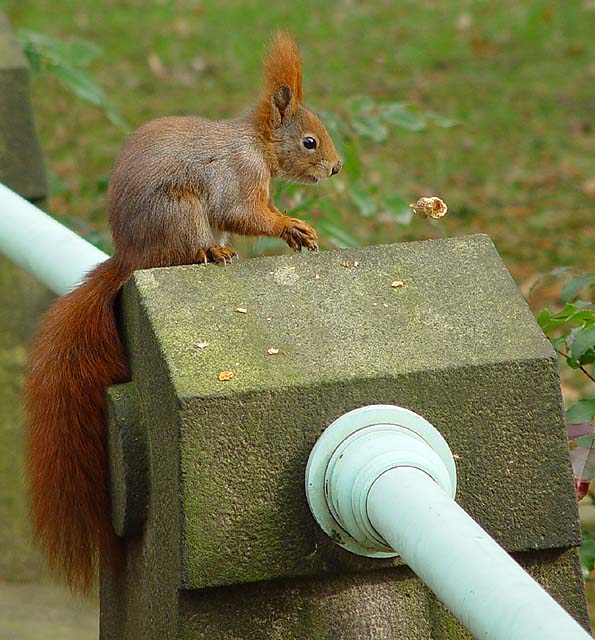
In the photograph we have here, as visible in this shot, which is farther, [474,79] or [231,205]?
[474,79]

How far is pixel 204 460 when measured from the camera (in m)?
1.32

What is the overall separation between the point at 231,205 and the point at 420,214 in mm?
274

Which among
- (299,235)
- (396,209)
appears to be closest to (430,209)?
(299,235)

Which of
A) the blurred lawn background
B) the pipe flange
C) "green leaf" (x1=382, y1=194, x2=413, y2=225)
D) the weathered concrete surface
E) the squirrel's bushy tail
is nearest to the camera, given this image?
the pipe flange

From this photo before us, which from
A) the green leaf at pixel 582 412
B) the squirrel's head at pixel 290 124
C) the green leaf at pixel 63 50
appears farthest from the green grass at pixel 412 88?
the green leaf at pixel 582 412

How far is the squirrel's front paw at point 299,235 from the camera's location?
5.94 ft

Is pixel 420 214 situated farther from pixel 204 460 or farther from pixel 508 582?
pixel 508 582

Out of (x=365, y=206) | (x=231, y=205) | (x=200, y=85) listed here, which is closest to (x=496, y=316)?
(x=231, y=205)

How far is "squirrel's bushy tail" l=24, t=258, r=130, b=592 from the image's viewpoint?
1582 mm

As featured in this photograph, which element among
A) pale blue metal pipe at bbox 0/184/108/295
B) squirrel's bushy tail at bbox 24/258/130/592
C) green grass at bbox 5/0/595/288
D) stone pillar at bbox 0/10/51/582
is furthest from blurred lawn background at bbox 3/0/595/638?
squirrel's bushy tail at bbox 24/258/130/592

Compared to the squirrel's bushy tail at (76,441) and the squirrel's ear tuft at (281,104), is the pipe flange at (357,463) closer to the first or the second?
the squirrel's bushy tail at (76,441)

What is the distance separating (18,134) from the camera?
2906 mm

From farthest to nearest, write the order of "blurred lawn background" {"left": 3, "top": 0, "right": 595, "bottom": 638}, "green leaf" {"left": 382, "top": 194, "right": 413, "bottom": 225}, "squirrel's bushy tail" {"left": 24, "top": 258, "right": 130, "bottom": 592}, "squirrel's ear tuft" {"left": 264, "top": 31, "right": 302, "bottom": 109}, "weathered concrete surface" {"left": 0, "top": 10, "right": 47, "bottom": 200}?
1. "blurred lawn background" {"left": 3, "top": 0, "right": 595, "bottom": 638}
2. "weathered concrete surface" {"left": 0, "top": 10, "right": 47, "bottom": 200}
3. "green leaf" {"left": 382, "top": 194, "right": 413, "bottom": 225}
4. "squirrel's ear tuft" {"left": 264, "top": 31, "right": 302, "bottom": 109}
5. "squirrel's bushy tail" {"left": 24, "top": 258, "right": 130, "bottom": 592}

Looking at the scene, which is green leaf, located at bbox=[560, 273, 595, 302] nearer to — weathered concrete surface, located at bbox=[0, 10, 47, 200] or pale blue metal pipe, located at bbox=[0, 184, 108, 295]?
pale blue metal pipe, located at bbox=[0, 184, 108, 295]
